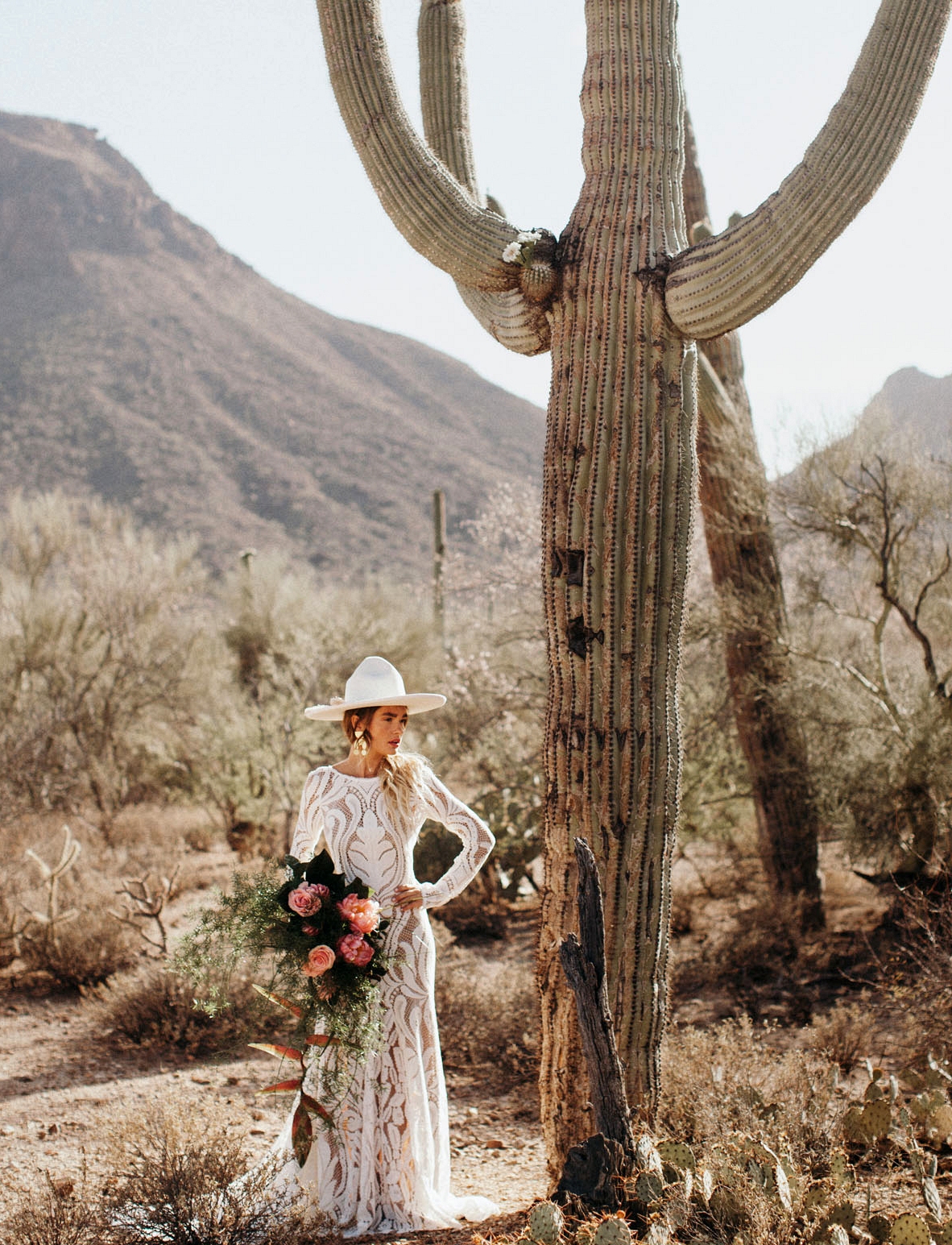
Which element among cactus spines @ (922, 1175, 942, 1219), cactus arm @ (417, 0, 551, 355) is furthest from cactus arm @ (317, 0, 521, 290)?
cactus spines @ (922, 1175, 942, 1219)

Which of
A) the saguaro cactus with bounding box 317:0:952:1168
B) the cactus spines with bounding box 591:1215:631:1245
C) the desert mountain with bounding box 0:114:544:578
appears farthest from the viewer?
the desert mountain with bounding box 0:114:544:578

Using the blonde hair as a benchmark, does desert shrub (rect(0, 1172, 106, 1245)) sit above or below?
below

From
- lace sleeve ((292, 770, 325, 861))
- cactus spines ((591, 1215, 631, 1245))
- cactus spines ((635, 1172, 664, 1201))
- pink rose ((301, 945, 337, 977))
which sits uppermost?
lace sleeve ((292, 770, 325, 861))

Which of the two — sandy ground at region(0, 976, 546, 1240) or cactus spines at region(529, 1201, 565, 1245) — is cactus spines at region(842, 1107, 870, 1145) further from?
cactus spines at region(529, 1201, 565, 1245)

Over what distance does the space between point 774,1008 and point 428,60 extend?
18.4 ft

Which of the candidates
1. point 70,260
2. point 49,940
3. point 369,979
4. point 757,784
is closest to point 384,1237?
point 369,979

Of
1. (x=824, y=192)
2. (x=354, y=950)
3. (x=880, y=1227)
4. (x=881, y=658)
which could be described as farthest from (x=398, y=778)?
(x=881, y=658)

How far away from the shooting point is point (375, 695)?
12.7 feet

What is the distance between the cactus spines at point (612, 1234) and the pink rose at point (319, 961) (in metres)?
1.15

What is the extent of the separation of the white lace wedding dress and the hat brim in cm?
22

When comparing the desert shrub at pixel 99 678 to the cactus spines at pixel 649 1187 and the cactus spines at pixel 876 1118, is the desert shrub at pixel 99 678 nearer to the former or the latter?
the cactus spines at pixel 876 1118

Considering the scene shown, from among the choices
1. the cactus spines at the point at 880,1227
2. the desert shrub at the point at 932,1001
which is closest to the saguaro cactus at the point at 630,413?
the cactus spines at the point at 880,1227

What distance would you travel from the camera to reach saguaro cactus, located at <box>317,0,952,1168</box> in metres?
3.74

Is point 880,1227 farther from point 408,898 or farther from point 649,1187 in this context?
point 408,898
